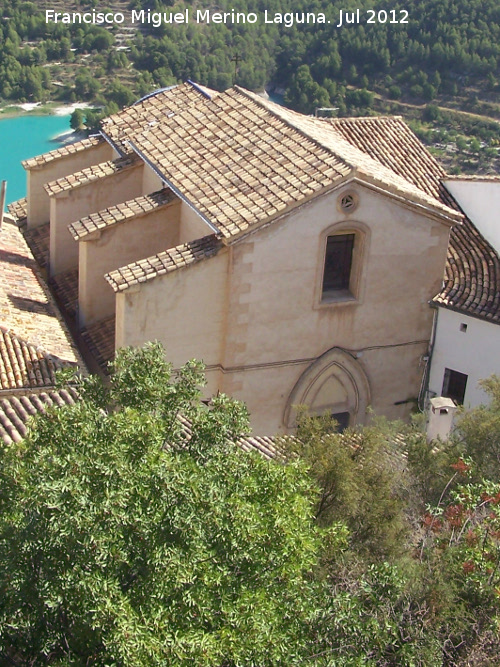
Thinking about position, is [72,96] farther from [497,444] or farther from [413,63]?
[497,444]

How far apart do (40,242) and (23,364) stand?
7882 mm

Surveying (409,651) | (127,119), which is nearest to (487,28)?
(127,119)

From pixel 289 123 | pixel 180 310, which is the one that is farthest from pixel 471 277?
pixel 180 310

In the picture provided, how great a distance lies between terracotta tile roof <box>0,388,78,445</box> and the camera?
15.0 m

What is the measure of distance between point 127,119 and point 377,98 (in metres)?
35.2

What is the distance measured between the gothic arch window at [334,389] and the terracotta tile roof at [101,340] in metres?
3.55

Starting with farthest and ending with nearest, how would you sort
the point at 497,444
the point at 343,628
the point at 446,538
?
the point at 497,444 → the point at 446,538 → the point at 343,628

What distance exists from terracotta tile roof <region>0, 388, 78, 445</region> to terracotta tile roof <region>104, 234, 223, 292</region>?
2.21 metres

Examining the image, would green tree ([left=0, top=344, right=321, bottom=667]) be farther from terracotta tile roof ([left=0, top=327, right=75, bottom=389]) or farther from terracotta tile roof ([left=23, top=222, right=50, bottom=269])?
terracotta tile roof ([left=23, top=222, right=50, bottom=269])

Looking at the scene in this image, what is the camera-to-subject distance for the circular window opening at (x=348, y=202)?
18.3 m

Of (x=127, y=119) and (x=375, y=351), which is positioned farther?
(x=127, y=119)

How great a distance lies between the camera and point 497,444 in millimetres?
13805

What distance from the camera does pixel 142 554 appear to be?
8.91 meters

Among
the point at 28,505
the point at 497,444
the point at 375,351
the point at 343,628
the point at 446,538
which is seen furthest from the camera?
the point at 375,351
